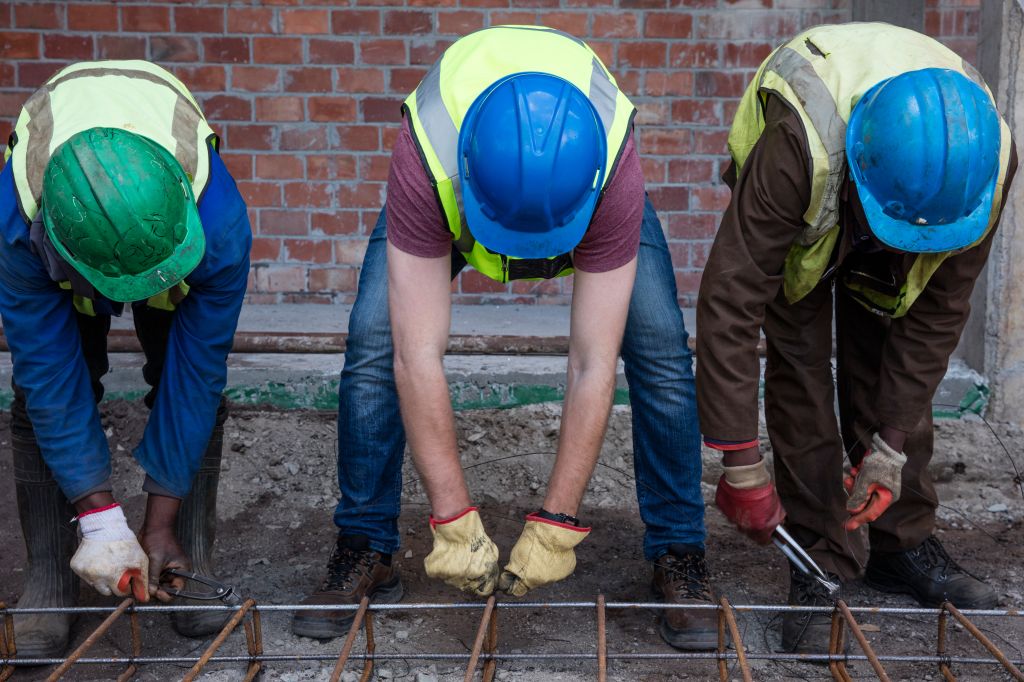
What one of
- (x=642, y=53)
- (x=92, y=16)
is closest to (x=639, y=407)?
(x=642, y=53)

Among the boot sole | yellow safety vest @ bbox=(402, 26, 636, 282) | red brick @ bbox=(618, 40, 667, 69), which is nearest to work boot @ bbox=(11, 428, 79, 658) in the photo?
the boot sole

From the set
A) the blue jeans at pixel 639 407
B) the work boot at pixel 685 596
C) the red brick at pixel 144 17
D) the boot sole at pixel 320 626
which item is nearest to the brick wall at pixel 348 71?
the red brick at pixel 144 17

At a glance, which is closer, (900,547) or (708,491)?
(900,547)

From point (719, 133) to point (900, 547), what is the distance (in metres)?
2.43

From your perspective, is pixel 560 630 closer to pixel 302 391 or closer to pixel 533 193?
pixel 533 193

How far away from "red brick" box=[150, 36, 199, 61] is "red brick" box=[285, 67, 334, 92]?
0.42 meters

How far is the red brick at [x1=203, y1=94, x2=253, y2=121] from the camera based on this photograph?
4855 millimetres

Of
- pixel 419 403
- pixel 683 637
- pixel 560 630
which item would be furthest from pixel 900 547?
pixel 419 403

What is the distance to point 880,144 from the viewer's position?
232 centimetres

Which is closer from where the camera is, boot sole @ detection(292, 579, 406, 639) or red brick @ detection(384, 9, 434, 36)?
boot sole @ detection(292, 579, 406, 639)

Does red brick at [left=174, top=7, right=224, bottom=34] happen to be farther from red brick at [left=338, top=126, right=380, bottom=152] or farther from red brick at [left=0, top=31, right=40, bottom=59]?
red brick at [left=338, top=126, right=380, bottom=152]

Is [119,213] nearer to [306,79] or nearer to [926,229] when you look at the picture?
[926,229]

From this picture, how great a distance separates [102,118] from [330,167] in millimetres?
2467

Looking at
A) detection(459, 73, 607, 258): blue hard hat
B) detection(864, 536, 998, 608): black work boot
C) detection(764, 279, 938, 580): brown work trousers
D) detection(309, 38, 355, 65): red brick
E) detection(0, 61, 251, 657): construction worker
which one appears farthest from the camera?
detection(309, 38, 355, 65): red brick
